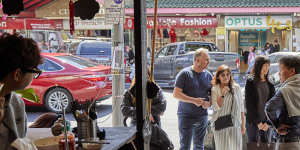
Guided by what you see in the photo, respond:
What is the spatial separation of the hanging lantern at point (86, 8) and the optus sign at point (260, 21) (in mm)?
13346

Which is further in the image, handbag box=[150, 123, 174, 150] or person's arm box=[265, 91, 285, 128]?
person's arm box=[265, 91, 285, 128]

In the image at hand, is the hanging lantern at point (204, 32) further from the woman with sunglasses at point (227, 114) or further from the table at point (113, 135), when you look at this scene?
the table at point (113, 135)

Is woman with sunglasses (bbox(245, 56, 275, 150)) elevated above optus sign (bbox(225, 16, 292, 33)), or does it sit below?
below

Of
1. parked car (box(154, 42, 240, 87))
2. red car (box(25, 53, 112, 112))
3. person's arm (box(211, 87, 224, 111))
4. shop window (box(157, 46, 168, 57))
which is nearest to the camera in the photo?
person's arm (box(211, 87, 224, 111))

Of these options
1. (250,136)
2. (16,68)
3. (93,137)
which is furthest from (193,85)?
(16,68)

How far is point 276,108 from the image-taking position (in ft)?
11.7

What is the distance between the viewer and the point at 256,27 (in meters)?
15.9

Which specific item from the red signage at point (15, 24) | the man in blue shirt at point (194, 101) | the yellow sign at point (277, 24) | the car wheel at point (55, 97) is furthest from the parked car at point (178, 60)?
the man in blue shirt at point (194, 101)

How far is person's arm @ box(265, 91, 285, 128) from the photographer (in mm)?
3551

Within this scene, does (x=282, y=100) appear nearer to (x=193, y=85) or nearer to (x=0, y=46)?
(x=193, y=85)

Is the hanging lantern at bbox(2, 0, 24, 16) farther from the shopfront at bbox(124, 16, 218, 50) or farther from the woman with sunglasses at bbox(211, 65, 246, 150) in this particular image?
the shopfront at bbox(124, 16, 218, 50)

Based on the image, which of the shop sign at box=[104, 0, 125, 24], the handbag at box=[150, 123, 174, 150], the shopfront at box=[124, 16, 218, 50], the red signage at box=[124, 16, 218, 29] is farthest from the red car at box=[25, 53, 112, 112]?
the red signage at box=[124, 16, 218, 29]

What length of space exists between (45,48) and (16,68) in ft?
26.6

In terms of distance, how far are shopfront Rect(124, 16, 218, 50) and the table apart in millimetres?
12850
